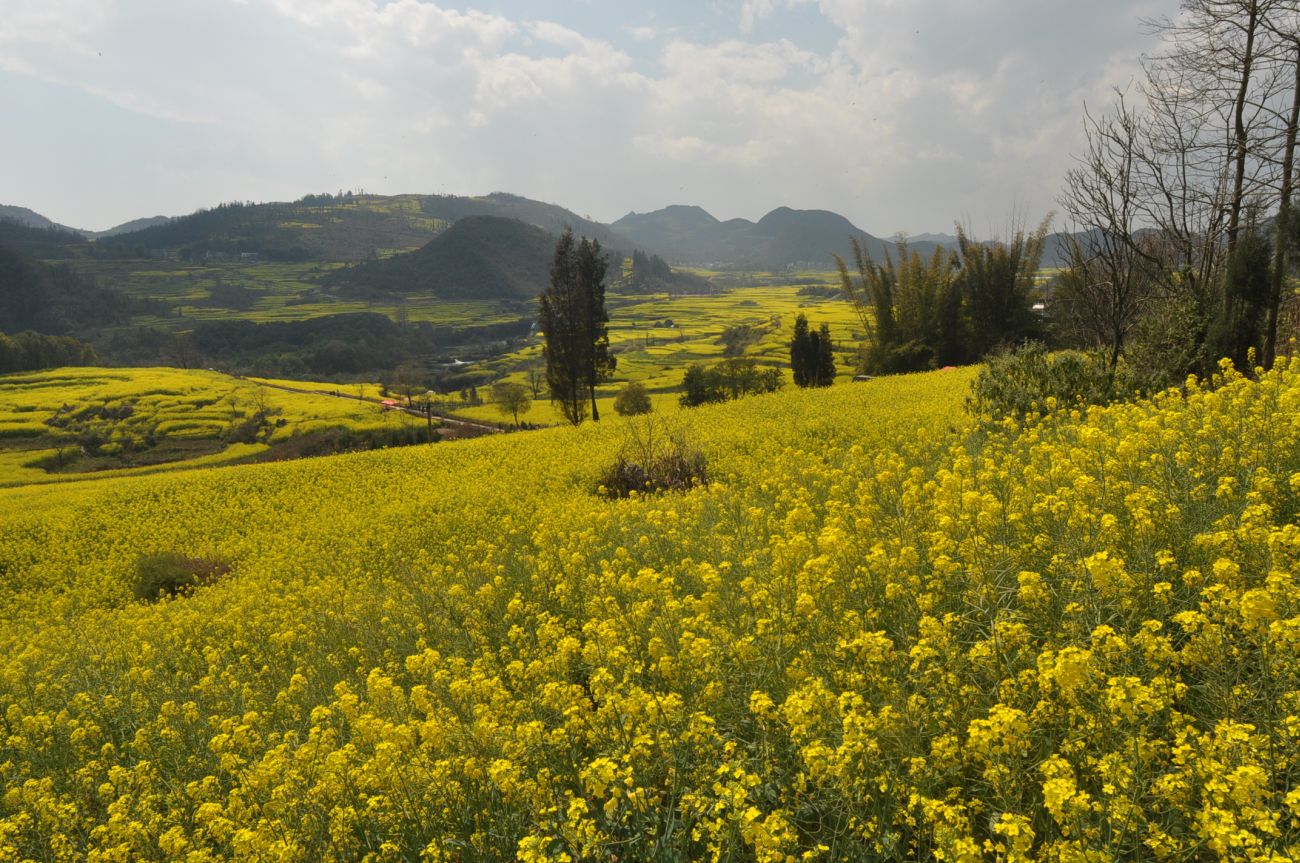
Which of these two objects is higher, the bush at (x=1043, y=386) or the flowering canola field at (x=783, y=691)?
the bush at (x=1043, y=386)

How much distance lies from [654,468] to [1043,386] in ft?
25.4

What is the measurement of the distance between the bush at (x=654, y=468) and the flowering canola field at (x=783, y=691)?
3.80m

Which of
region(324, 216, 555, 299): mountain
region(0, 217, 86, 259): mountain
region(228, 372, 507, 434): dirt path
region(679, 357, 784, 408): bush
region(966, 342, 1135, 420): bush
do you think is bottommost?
region(228, 372, 507, 434): dirt path

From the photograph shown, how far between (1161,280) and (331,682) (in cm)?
1933

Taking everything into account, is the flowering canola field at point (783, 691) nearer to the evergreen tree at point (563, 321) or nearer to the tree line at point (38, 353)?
the evergreen tree at point (563, 321)

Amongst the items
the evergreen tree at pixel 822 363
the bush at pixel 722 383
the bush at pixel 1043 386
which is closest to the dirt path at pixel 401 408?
the bush at pixel 722 383

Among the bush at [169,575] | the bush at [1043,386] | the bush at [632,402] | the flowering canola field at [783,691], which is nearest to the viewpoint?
the flowering canola field at [783,691]

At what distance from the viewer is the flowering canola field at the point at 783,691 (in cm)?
250

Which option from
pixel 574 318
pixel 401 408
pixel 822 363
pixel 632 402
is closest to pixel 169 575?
pixel 574 318

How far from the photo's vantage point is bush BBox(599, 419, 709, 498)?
1286 cm

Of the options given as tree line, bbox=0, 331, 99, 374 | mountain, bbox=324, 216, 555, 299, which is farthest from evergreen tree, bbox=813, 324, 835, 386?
mountain, bbox=324, 216, 555, 299

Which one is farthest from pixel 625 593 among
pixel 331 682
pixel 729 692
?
pixel 331 682

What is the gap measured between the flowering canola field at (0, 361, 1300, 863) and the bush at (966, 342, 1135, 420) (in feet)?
12.2

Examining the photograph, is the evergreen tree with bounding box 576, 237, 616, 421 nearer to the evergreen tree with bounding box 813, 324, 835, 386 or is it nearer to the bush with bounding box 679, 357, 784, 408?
the bush with bounding box 679, 357, 784, 408
